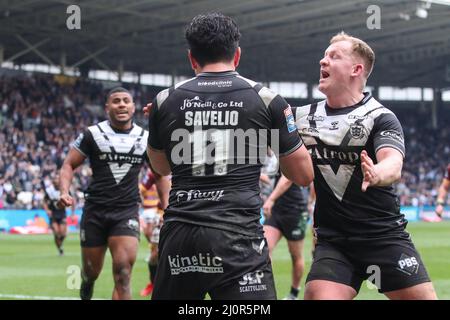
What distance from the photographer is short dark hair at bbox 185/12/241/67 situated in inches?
197

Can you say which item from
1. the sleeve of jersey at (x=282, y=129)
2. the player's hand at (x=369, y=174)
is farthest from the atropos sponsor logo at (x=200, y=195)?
the player's hand at (x=369, y=174)

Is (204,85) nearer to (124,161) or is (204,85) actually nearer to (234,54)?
(234,54)

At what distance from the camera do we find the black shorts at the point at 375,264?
5910mm

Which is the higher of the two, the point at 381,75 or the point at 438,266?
the point at 381,75

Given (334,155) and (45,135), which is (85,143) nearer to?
(334,155)

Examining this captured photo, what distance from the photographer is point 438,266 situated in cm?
1819

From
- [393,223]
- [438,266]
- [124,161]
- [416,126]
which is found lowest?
[438,266]

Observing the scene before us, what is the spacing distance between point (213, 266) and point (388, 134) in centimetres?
161

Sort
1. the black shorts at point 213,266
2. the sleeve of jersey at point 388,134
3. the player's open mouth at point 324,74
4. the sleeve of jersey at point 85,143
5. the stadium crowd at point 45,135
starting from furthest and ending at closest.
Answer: the stadium crowd at point 45,135
the sleeve of jersey at point 85,143
the player's open mouth at point 324,74
the sleeve of jersey at point 388,134
the black shorts at point 213,266

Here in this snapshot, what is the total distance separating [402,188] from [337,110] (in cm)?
4490

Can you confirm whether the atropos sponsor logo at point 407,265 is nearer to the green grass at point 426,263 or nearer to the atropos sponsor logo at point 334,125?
the atropos sponsor logo at point 334,125

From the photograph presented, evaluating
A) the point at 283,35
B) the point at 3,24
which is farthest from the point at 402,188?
the point at 3,24

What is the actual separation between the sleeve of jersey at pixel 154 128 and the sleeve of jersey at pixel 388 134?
56.8 inches

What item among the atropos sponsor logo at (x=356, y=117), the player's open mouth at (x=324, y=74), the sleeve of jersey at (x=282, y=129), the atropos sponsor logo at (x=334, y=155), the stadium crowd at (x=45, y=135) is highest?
the stadium crowd at (x=45, y=135)
